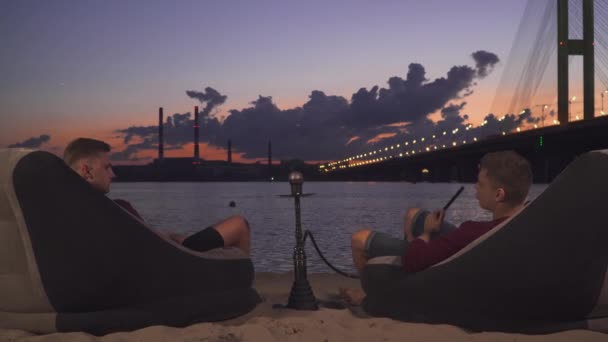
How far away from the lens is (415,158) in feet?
133

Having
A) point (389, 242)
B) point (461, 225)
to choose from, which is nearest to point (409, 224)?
point (389, 242)

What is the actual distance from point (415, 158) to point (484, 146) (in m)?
8.76

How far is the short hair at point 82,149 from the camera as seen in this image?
9.39ft

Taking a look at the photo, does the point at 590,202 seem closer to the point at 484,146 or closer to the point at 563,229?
the point at 563,229

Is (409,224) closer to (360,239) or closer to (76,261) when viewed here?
(360,239)

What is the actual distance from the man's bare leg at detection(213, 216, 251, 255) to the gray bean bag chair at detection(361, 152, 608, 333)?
1.07 meters

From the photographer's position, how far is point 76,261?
2.66 m

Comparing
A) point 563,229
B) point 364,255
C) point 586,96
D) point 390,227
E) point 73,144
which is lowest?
point 390,227

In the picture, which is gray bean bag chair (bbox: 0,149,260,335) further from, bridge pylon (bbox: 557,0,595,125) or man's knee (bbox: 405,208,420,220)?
bridge pylon (bbox: 557,0,595,125)

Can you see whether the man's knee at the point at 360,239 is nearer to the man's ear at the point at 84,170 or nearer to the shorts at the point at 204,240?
the shorts at the point at 204,240

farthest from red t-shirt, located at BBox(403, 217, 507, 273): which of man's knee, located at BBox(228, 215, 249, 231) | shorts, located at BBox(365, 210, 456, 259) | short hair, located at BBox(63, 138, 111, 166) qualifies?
short hair, located at BBox(63, 138, 111, 166)

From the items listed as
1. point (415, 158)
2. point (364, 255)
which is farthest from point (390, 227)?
point (415, 158)

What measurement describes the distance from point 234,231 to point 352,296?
3.02 ft

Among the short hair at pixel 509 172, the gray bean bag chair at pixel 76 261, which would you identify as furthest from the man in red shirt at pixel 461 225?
the gray bean bag chair at pixel 76 261
